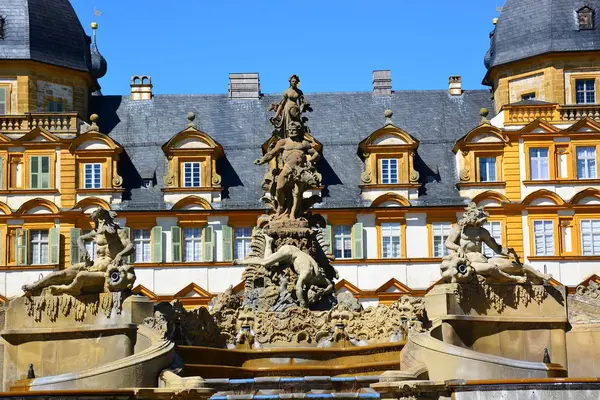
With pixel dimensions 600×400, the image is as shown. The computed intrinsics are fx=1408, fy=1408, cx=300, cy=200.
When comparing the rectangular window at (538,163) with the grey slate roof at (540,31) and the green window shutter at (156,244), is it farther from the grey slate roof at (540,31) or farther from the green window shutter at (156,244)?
the green window shutter at (156,244)

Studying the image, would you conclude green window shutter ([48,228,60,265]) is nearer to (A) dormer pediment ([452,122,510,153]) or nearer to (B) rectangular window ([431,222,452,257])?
(B) rectangular window ([431,222,452,257])

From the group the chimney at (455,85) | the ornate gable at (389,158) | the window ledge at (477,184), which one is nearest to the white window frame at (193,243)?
the ornate gable at (389,158)

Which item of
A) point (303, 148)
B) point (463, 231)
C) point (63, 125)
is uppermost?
point (63, 125)

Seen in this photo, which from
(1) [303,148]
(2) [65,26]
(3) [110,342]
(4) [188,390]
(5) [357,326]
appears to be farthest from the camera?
(2) [65,26]

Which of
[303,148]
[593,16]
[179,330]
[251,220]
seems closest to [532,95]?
[593,16]

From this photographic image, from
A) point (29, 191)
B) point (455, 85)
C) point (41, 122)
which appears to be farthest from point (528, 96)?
point (29, 191)

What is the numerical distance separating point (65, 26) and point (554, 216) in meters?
23.0

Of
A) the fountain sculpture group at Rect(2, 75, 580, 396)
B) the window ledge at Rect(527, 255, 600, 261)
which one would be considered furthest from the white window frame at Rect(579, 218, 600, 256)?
the fountain sculpture group at Rect(2, 75, 580, 396)

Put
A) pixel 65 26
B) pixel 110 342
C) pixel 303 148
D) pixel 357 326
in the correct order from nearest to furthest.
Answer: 1. pixel 110 342
2. pixel 357 326
3. pixel 303 148
4. pixel 65 26

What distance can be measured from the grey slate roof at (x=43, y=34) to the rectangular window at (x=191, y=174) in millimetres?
6755

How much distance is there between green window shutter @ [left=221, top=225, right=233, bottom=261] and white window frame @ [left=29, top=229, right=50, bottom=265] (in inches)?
289

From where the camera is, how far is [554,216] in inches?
2311

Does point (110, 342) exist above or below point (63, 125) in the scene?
below

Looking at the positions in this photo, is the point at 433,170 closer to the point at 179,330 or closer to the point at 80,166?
the point at 80,166
